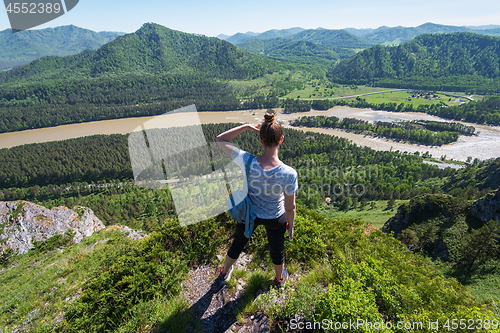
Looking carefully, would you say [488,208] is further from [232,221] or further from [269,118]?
[269,118]

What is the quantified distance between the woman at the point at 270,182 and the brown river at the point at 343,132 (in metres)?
75.9

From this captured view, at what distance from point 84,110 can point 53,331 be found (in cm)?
15775

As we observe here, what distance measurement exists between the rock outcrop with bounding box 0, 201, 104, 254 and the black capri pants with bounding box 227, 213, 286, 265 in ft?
53.4

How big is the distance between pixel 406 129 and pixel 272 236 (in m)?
121

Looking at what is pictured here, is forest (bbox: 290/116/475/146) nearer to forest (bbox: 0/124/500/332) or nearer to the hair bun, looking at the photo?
forest (bbox: 0/124/500/332)

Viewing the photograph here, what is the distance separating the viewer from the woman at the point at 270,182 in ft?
10.8

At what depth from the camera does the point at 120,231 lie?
47.3 ft

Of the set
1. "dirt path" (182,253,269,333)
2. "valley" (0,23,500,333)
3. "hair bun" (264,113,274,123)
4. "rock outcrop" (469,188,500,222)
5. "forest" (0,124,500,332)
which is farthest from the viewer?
"rock outcrop" (469,188,500,222)

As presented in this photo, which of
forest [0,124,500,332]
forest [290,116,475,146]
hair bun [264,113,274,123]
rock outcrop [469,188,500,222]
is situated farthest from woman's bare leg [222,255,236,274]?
forest [290,116,475,146]

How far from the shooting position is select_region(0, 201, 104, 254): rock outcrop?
16.5 metres

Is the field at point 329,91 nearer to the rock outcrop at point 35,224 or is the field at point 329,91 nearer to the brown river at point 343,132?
the brown river at point 343,132

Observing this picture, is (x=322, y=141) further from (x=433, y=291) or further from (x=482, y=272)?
(x=433, y=291)

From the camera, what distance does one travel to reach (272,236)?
167 inches

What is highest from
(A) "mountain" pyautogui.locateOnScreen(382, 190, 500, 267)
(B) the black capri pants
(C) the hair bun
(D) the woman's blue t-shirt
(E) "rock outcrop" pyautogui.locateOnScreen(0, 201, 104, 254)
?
(C) the hair bun
